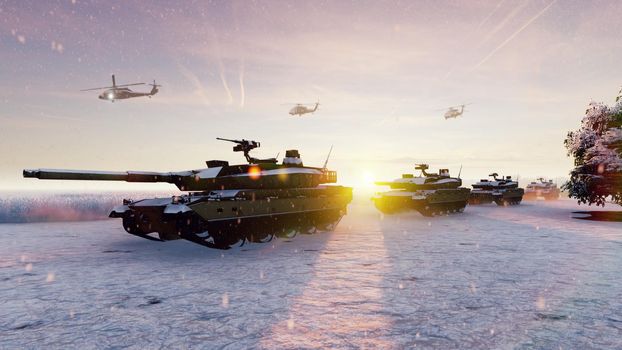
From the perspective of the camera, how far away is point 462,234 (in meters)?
14.4

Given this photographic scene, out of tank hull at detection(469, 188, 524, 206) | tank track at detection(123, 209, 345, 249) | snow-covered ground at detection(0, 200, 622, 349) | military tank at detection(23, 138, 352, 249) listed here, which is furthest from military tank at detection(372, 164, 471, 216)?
snow-covered ground at detection(0, 200, 622, 349)

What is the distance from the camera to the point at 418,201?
20.4 m

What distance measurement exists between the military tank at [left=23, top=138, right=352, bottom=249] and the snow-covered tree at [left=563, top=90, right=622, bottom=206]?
13.3 meters

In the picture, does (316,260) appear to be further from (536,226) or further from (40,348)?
(536,226)

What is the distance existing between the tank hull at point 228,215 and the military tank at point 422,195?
670cm

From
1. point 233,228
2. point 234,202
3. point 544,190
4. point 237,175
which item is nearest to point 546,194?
point 544,190

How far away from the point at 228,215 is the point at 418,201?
11352mm

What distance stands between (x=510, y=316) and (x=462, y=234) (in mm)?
9212

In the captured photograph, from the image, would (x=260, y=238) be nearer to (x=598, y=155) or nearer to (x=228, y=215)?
(x=228, y=215)

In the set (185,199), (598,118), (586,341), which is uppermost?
(598,118)

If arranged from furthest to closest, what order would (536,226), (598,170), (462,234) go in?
(598,170) → (536,226) → (462,234)

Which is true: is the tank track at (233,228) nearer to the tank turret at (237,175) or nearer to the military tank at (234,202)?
the military tank at (234,202)

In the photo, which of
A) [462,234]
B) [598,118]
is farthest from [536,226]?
[598,118]

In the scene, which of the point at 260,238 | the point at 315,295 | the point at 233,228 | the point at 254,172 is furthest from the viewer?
the point at 254,172
